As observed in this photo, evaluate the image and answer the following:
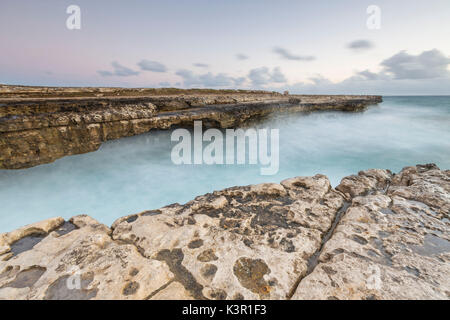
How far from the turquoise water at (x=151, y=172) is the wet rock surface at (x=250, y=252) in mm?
3569

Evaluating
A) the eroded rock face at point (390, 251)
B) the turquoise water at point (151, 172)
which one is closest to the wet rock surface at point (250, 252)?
the eroded rock face at point (390, 251)

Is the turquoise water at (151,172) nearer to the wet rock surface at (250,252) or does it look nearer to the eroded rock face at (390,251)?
the wet rock surface at (250,252)

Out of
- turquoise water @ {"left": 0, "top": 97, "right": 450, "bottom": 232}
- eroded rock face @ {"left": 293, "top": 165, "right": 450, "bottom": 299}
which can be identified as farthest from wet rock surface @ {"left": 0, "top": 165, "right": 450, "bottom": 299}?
turquoise water @ {"left": 0, "top": 97, "right": 450, "bottom": 232}

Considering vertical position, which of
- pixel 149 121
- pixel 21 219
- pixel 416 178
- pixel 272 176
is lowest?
pixel 21 219

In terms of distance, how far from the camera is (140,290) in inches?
56.6

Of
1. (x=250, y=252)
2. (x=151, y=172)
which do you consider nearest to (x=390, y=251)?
(x=250, y=252)

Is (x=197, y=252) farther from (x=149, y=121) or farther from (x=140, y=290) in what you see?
(x=149, y=121)

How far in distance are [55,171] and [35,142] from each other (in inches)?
64.7

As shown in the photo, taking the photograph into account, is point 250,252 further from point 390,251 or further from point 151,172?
point 151,172

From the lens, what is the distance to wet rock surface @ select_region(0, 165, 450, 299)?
1450 millimetres

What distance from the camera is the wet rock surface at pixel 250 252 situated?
4.76ft

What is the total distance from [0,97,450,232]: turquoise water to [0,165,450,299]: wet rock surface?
3569 mm

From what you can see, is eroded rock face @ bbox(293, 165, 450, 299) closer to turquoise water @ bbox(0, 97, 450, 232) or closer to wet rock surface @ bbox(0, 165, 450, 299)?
wet rock surface @ bbox(0, 165, 450, 299)
